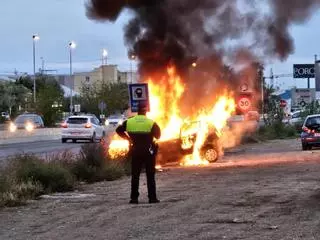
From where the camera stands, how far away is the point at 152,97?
880 inches

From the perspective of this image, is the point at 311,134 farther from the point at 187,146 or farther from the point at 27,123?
the point at 27,123

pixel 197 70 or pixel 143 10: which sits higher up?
pixel 143 10

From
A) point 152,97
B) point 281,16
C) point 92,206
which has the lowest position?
point 92,206

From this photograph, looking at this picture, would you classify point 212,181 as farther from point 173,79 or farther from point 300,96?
point 300,96

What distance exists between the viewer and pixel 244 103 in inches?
1114

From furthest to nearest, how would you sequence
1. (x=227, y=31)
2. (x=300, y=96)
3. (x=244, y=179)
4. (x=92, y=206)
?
(x=300, y=96), (x=227, y=31), (x=244, y=179), (x=92, y=206)

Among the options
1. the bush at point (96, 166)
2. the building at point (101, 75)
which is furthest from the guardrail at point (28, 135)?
the building at point (101, 75)

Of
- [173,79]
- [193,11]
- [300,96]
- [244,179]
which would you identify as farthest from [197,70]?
[300,96]

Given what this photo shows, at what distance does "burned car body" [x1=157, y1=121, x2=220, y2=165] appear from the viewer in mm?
20672

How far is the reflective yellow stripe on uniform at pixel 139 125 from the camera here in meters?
11.9

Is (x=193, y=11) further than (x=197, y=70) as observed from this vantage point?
No

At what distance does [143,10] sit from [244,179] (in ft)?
21.8

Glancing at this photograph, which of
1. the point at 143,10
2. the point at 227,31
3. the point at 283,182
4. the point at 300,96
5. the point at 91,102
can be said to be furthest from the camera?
the point at 91,102

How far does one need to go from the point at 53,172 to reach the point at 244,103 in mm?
15237
